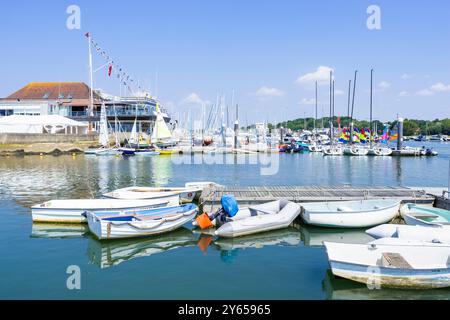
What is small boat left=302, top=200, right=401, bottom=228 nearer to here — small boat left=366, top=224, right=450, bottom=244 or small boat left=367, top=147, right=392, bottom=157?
small boat left=366, top=224, right=450, bottom=244

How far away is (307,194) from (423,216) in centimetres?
655

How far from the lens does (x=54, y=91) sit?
93.5 meters

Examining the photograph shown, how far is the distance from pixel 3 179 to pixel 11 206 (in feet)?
47.0

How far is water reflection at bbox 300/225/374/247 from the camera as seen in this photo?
1766cm

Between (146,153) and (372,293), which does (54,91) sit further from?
(372,293)

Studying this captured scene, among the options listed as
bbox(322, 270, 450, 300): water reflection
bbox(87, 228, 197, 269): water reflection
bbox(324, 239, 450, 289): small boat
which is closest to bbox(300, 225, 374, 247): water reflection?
bbox(324, 239, 450, 289): small boat

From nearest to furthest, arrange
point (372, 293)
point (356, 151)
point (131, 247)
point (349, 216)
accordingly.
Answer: point (372, 293)
point (131, 247)
point (349, 216)
point (356, 151)

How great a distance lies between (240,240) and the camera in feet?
57.7

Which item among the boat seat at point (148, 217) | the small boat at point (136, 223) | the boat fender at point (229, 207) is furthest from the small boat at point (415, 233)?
the boat seat at point (148, 217)

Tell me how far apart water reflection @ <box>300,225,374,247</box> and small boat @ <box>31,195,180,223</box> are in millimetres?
7492

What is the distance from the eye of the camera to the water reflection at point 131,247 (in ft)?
50.6

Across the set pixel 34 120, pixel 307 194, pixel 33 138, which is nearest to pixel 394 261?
pixel 307 194
